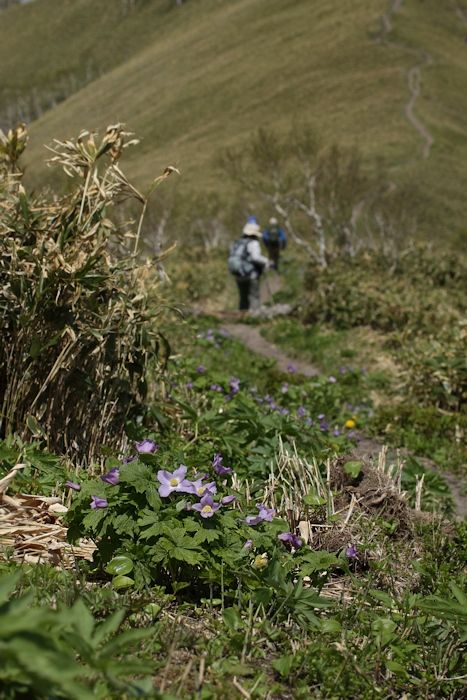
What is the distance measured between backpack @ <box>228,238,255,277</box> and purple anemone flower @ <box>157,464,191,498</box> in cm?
1140

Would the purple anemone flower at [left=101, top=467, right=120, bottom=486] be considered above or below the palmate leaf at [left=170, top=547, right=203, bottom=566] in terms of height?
above

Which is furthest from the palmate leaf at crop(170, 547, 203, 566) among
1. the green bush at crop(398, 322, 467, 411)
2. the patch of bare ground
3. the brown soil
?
the patch of bare ground

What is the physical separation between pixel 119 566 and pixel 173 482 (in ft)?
1.14

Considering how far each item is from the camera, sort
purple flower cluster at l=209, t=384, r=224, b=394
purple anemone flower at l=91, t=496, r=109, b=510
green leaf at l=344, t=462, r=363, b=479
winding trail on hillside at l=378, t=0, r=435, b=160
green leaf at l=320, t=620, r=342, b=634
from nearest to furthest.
A: green leaf at l=320, t=620, r=342, b=634, purple anemone flower at l=91, t=496, r=109, b=510, green leaf at l=344, t=462, r=363, b=479, purple flower cluster at l=209, t=384, r=224, b=394, winding trail on hillside at l=378, t=0, r=435, b=160

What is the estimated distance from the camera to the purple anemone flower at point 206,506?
231cm

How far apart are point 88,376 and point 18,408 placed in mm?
404

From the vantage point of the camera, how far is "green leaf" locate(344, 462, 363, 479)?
3.13 metres

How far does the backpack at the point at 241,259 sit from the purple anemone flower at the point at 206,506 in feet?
37.6

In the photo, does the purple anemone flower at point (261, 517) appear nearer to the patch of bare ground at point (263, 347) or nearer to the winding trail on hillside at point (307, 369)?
the winding trail on hillside at point (307, 369)

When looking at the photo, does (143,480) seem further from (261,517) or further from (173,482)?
(261,517)

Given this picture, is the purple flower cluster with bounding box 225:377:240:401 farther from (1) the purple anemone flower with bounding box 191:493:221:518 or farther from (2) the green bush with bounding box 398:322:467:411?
(2) the green bush with bounding box 398:322:467:411

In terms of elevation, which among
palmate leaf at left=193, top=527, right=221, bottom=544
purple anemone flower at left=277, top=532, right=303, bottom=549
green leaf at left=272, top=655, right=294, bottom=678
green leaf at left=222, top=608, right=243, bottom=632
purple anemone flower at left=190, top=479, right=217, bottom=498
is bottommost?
purple anemone flower at left=277, top=532, right=303, bottom=549

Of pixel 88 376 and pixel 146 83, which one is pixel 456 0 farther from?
pixel 88 376

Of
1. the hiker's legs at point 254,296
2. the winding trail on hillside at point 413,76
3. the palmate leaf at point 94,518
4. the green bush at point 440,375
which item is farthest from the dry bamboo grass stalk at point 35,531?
the winding trail on hillside at point 413,76
